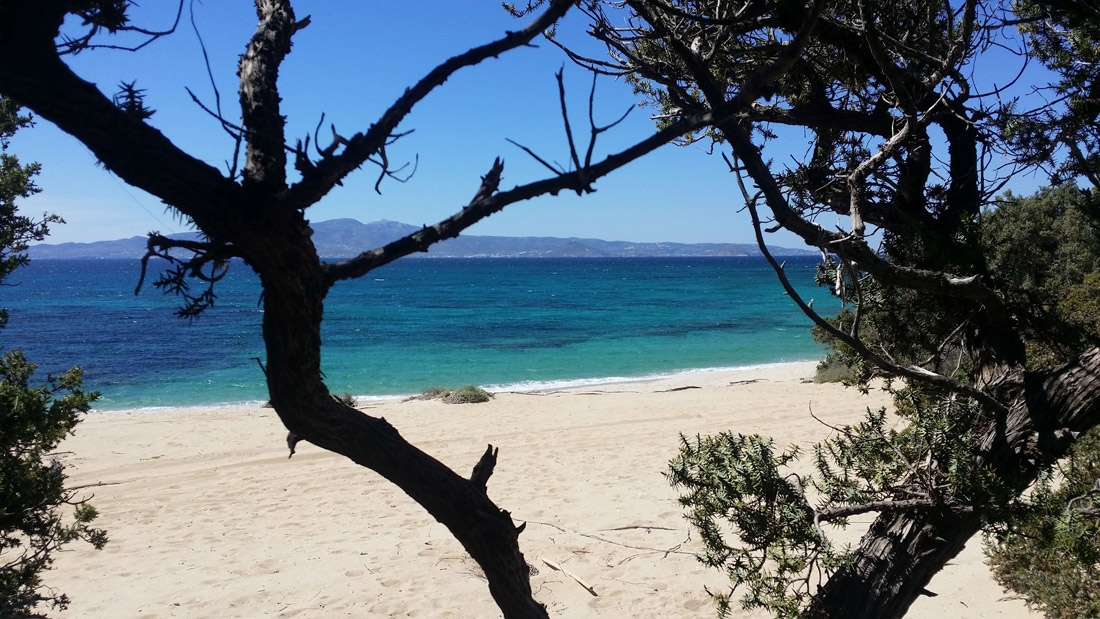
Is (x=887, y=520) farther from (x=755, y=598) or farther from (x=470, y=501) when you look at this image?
(x=470, y=501)

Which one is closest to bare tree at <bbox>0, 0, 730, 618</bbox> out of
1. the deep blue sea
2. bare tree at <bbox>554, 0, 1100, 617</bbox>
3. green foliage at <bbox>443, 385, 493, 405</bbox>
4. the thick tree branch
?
the thick tree branch

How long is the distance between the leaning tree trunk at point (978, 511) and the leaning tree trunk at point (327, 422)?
1.26 meters

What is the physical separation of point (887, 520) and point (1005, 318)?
991 millimetres

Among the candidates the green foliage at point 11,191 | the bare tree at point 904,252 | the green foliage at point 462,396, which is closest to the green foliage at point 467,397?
the green foliage at point 462,396

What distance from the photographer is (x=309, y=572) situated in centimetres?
689

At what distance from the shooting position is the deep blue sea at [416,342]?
24.0 meters

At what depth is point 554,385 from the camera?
2244cm

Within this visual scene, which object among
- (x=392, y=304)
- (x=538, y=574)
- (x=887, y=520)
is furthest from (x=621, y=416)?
(x=392, y=304)

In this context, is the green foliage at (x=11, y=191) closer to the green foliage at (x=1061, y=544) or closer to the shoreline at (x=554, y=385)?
the green foliage at (x=1061, y=544)

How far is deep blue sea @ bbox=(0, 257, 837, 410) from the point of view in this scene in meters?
24.0

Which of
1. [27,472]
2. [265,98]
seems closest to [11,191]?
[27,472]

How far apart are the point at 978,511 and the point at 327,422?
237 cm

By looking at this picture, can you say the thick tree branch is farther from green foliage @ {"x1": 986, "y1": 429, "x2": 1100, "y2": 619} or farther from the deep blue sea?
the deep blue sea

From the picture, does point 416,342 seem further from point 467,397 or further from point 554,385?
point 467,397
